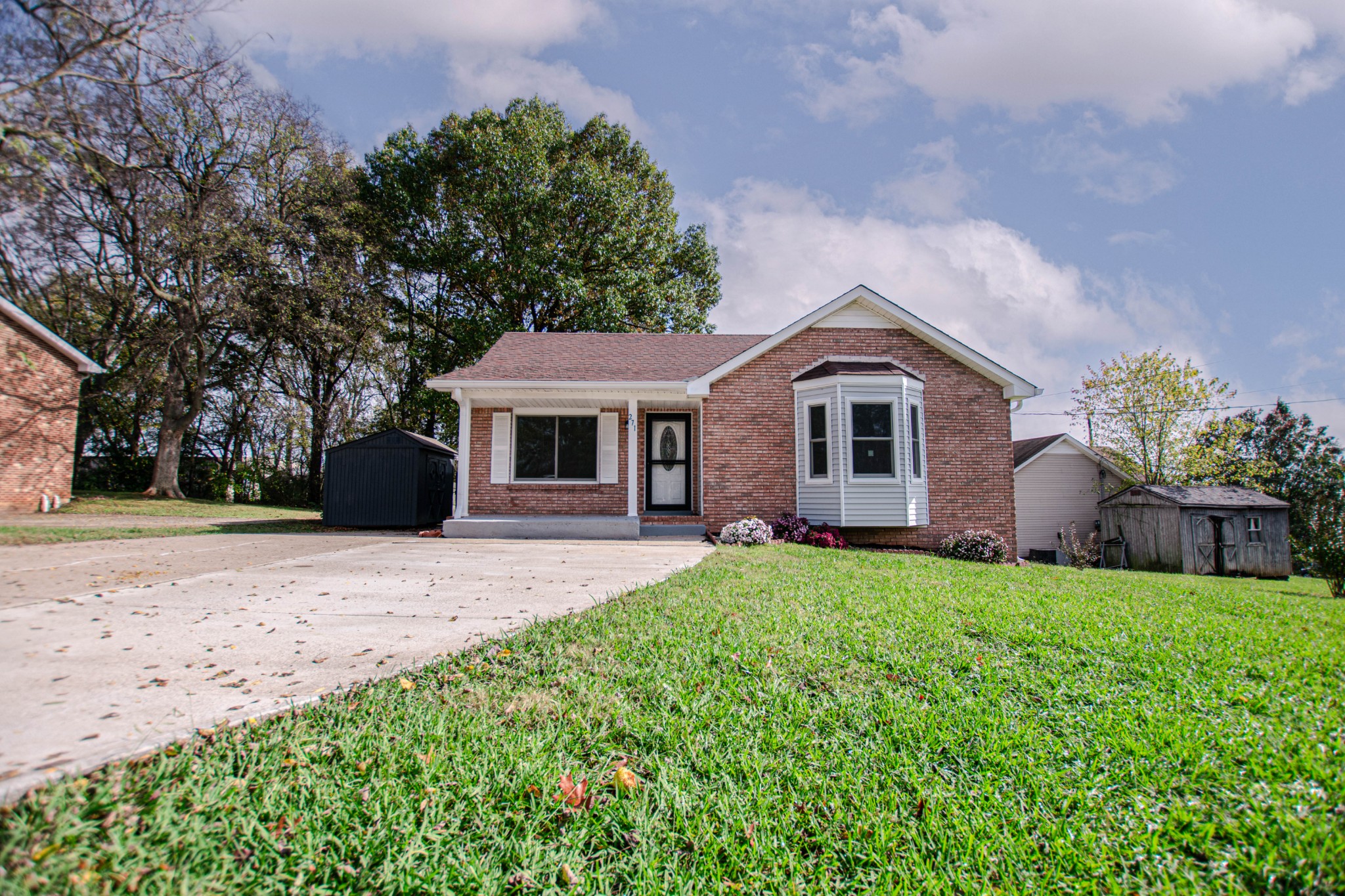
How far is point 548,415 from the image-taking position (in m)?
13.0

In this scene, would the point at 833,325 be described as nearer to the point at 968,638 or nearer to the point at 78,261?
the point at 968,638

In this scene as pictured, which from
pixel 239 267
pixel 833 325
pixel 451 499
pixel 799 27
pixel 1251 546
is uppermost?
pixel 239 267

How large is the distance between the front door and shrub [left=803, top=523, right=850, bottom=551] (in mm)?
3009


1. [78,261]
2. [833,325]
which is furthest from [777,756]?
[78,261]

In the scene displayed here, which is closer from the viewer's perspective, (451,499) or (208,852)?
(208,852)

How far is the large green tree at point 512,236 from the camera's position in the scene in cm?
2234

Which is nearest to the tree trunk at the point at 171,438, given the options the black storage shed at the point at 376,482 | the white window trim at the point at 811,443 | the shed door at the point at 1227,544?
the black storage shed at the point at 376,482

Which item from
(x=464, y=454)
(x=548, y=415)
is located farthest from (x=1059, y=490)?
(x=464, y=454)

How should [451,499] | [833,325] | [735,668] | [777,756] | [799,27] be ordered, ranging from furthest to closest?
[451,499] < [833,325] < [799,27] < [735,668] < [777,756]

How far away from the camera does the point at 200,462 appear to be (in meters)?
23.6

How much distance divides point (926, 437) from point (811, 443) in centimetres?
236

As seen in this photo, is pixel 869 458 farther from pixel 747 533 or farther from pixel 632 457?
pixel 632 457

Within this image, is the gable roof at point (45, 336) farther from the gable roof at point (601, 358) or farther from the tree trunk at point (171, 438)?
the gable roof at point (601, 358)

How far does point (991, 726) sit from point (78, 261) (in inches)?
785
